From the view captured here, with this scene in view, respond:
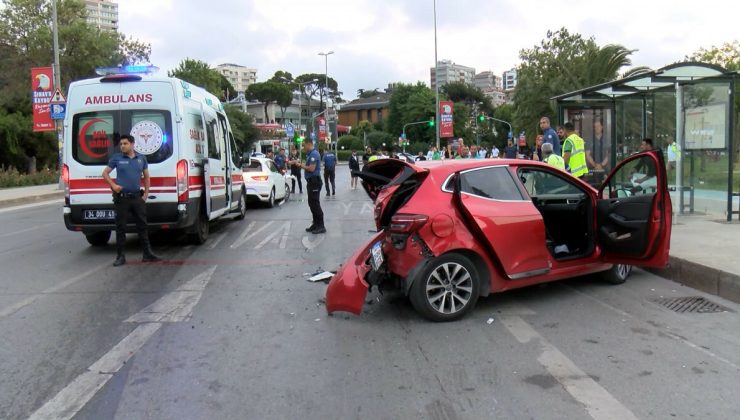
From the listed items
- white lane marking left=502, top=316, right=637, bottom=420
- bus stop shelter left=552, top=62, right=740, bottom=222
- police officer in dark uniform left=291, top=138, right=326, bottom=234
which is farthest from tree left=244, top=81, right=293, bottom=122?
white lane marking left=502, top=316, right=637, bottom=420

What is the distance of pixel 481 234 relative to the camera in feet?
17.9

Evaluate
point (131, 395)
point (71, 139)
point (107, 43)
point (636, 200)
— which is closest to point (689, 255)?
point (636, 200)

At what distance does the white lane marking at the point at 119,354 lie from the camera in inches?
143

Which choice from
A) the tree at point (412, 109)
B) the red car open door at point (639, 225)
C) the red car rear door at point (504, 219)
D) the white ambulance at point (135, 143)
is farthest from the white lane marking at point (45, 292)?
the tree at point (412, 109)

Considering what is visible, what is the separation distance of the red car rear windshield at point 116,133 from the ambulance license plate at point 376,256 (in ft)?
15.4

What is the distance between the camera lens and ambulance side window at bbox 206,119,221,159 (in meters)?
10.4

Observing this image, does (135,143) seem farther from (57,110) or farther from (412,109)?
(412,109)

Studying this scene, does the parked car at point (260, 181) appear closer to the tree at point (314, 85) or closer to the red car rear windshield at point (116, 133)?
the red car rear windshield at point (116, 133)

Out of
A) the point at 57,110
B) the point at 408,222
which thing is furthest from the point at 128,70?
the point at 57,110

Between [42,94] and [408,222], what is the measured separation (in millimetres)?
24027

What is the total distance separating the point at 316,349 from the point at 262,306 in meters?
1.49

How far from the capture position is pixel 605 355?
4.52 m

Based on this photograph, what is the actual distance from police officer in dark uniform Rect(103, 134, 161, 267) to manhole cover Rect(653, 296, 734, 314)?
677cm

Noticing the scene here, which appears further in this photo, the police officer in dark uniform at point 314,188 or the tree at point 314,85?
the tree at point 314,85
